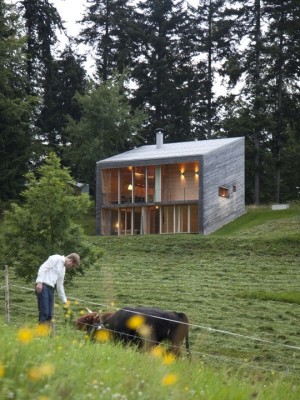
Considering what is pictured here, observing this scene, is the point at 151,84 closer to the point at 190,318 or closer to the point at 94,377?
the point at 190,318

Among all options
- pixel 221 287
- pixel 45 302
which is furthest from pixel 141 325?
pixel 221 287

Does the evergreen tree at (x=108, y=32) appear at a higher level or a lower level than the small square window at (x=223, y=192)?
higher

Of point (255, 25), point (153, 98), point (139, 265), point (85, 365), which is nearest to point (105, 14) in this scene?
point (153, 98)

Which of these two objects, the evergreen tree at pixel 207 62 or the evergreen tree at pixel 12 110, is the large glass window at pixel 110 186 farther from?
the evergreen tree at pixel 207 62

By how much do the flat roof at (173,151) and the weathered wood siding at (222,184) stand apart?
0.43 m

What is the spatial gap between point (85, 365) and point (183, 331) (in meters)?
5.44

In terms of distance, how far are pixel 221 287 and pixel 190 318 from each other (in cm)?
651

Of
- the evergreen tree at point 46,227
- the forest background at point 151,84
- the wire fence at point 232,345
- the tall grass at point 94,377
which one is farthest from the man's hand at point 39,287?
the forest background at point 151,84

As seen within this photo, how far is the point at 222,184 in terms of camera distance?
144 feet

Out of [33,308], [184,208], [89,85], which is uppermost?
[89,85]

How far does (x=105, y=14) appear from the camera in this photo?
189 feet

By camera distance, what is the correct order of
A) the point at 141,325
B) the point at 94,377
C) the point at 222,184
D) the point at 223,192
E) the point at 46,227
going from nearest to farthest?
the point at 94,377
the point at 141,325
the point at 46,227
the point at 222,184
the point at 223,192

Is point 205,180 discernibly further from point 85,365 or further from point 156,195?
point 85,365

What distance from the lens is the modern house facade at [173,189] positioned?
139ft
